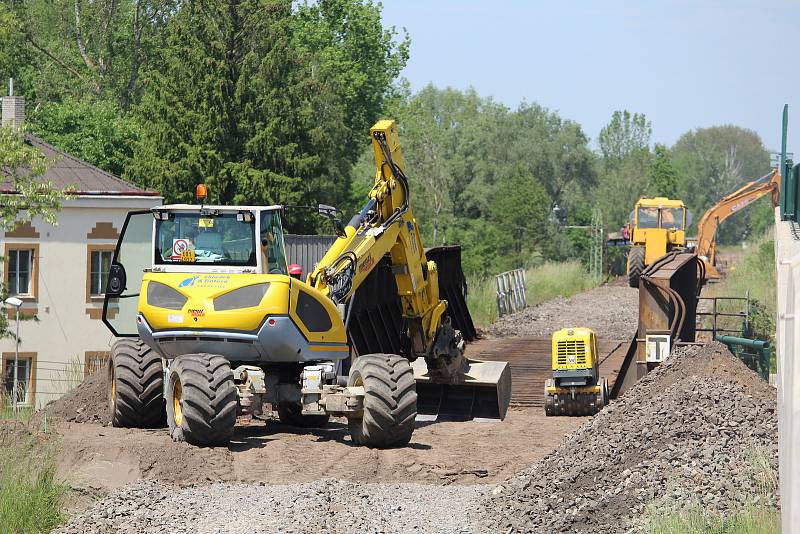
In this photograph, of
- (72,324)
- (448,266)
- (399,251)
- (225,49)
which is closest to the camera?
(399,251)

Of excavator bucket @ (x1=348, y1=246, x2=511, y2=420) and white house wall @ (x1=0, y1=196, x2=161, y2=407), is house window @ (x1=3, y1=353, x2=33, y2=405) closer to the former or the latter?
white house wall @ (x1=0, y1=196, x2=161, y2=407)

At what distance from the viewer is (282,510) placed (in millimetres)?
11031

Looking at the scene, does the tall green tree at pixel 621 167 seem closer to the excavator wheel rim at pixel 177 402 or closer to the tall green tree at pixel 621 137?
the tall green tree at pixel 621 137

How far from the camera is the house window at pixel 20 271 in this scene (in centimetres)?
3497

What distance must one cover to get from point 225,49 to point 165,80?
7.76 ft

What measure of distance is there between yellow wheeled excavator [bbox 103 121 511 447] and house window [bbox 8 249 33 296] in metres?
19.5

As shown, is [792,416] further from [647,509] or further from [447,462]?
[447,462]

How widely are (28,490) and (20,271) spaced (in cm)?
2498

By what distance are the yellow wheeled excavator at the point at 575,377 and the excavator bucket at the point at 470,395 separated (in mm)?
810

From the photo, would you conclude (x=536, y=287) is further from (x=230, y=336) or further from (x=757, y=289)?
(x=230, y=336)

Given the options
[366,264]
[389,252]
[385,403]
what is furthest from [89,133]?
[385,403]

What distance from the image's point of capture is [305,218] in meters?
47.8

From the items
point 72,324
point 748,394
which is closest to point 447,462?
point 748,394

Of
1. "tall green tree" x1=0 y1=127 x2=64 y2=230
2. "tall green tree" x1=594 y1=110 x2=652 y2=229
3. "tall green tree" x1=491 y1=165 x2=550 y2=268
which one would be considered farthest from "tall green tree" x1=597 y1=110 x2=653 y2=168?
"tall green tree" x1=0 y1=127 x2=64 y2=230
